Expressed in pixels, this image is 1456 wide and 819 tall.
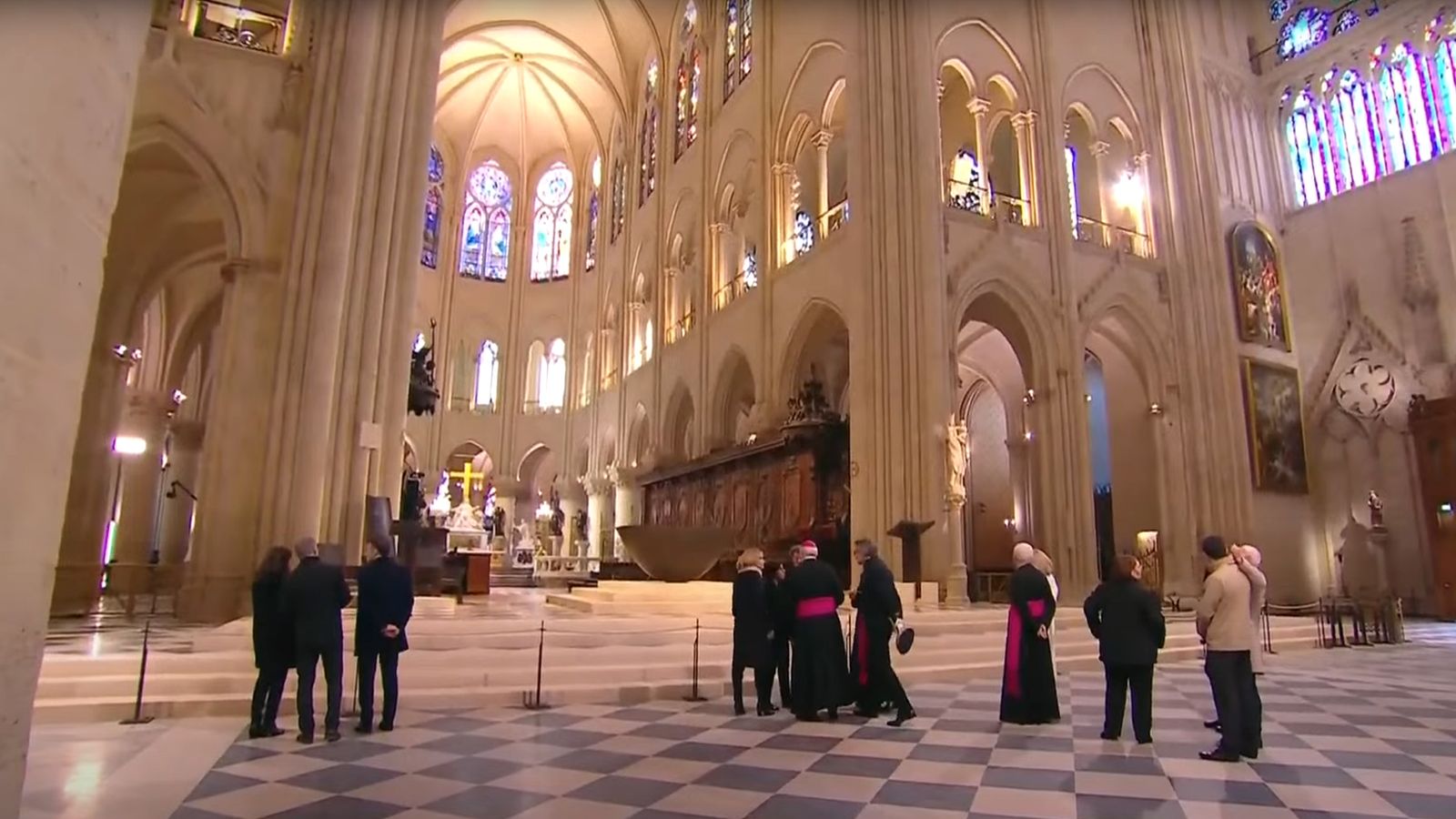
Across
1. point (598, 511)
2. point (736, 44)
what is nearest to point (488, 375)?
point (598, 511)

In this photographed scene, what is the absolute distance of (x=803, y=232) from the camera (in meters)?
19.6

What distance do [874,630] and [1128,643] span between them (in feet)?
5.38

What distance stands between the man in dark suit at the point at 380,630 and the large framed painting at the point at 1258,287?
20.2 metres

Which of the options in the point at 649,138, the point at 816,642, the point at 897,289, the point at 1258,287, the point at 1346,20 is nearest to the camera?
the point at 816,642

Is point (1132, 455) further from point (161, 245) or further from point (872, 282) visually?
point (161, 245)

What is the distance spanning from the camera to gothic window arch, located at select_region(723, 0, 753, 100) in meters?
21.6

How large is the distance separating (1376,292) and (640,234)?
20114mm

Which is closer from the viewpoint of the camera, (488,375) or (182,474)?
(182,474)

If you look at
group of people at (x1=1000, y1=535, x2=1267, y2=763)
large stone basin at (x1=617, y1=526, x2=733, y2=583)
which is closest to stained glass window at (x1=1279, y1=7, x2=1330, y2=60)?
large stone basin at (x1=617, y1=526, x2=733, y2=583)

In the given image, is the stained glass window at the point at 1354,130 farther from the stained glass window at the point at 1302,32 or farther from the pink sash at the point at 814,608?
the pink sash at the point at 814,608

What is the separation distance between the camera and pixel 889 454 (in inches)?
562

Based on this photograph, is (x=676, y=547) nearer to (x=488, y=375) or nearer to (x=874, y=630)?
(x=874, y=630)

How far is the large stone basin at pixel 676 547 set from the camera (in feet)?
40.4

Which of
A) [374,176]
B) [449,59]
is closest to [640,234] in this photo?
[449,59]
